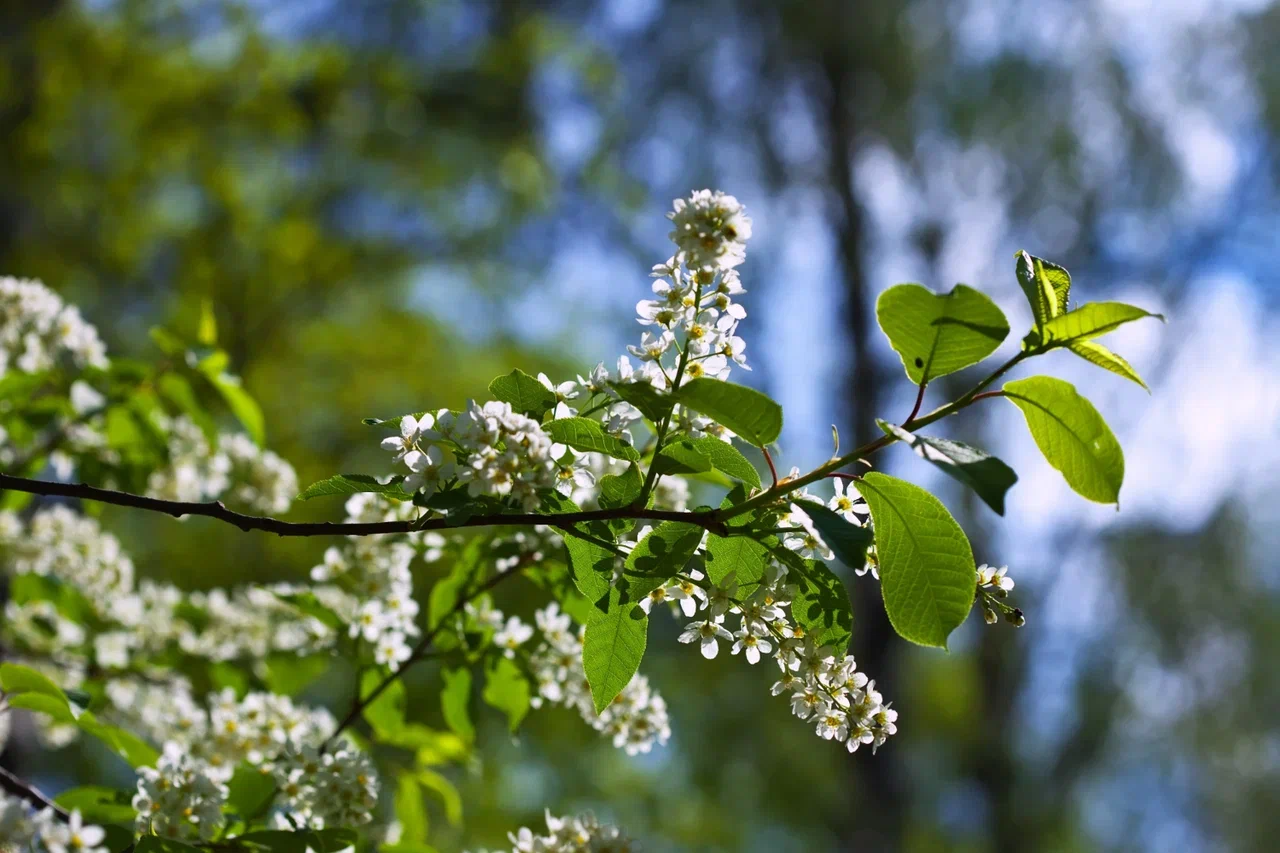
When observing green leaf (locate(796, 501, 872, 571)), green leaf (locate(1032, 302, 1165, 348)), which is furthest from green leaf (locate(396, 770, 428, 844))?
green leaf (locate(1032, 302, 1165, 348))

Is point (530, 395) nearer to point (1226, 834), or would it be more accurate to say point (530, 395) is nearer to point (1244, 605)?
point (1244, 605)

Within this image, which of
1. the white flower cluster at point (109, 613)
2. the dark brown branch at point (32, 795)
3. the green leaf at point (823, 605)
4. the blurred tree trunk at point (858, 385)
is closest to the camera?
the green leaf at point (823, 605)

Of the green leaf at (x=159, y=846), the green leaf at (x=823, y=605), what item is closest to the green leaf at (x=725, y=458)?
the green leaf at (x=823, y=605)

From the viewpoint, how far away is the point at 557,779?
1009 cm

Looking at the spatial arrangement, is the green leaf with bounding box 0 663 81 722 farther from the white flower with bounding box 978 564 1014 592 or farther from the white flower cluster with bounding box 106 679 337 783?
the white flower with bounding box 978 564 1014 592

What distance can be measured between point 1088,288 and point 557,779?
6.69m

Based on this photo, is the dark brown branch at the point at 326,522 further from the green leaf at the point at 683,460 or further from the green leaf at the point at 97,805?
the green leaf at the point at 97,805

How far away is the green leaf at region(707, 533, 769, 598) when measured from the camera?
3.34 feet

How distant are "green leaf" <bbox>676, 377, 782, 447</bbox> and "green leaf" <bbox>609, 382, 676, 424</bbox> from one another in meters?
0.02

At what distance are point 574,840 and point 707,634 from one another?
0.38m

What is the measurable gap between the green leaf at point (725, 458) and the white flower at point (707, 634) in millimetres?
180

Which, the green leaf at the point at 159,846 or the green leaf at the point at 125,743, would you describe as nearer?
the green leaf at the point at 159,846

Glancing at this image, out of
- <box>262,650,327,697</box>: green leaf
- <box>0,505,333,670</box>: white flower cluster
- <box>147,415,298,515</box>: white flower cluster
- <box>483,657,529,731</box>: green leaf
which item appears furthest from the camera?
<box>147,415,298,515</box>: white flower cluster

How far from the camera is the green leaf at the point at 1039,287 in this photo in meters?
0.94
